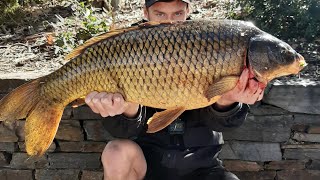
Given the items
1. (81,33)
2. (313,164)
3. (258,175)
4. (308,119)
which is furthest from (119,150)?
(81,33)

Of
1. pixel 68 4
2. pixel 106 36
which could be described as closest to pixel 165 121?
pixel 106 36

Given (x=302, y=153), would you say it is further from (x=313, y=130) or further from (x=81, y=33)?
(x=81, y=33)

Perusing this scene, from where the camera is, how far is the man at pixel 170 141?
2.42m

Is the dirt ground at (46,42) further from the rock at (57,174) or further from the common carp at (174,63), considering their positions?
the common carp at (174,63)

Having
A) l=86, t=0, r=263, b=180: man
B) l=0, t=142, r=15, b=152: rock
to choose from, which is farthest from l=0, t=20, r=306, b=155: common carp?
l=0, t=142, r=15, b=152: rock

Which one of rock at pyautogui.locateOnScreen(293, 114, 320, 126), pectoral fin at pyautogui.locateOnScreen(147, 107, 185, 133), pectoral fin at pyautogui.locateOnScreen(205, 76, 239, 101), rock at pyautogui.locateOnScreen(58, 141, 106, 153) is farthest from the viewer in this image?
rock at pyautogui.locateOnScreen(58, 141, 106, 153)

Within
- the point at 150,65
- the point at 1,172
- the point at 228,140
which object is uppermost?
the point at 150,65

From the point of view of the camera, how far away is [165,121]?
2137 millimetres

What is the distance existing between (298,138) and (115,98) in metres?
1.23

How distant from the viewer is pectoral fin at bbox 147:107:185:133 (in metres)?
2.13

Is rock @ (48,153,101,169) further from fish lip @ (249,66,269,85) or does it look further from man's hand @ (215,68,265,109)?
fish lip @ (249,66,269,85)

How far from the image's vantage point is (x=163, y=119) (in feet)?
7.04

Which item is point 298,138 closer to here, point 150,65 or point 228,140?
point 228,140

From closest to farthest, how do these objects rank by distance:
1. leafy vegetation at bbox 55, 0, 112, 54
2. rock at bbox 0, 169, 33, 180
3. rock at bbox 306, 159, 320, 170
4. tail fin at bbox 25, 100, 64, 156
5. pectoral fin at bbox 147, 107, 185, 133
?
pectoral fin at bbox 147, 107, 185, 133 < tail fin at bbox 25, 100, 64, 156 < rock at bbox 306, 159, 320, 170 < rock at bbox 0, 169, 33, 180 < leafy vegetation at bbox 55, 0, 112, 54
